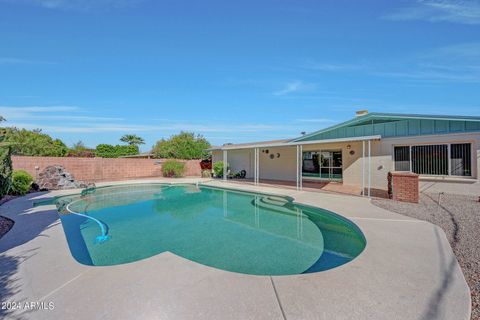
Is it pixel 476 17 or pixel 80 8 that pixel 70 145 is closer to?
A: pixel 80 8

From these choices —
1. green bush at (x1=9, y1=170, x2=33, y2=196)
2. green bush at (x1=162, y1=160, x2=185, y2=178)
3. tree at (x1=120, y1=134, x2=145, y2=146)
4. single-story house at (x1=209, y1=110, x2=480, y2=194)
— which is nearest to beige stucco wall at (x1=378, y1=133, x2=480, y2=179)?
single-story house at (x1=209, y1=110, x2=480, y2=194)

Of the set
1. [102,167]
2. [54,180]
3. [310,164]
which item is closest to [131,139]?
[102,167]

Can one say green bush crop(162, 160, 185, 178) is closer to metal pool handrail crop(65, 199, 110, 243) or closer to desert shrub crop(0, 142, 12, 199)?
metal pool handrail crop(65, 199, 110, 243)

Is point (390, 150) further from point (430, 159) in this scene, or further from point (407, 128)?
point (430, 159)

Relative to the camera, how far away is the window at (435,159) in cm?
1048

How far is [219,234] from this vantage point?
6.80 metres

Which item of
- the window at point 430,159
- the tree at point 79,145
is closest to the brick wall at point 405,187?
the window at point 430,159

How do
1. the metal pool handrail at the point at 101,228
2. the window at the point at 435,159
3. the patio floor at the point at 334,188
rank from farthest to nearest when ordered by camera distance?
the patio floor at the point at 334,188 < the window at the point at 435,159 < the metal pool handrail at the point at 101,228

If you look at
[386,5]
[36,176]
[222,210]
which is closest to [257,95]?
[386,5]

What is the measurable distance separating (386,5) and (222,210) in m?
11.2

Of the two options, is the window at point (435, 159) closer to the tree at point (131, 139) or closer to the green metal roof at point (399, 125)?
the green metal roof at point (399, 125)

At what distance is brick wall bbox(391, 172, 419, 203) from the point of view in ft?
29.7

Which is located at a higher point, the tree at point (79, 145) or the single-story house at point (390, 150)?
the tree at point (79, 145)

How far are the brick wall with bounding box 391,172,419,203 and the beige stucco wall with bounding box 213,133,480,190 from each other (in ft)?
11.5
